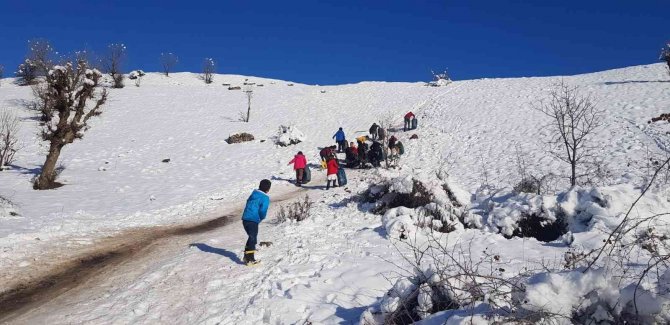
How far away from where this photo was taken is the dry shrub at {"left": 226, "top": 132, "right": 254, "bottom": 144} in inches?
1093

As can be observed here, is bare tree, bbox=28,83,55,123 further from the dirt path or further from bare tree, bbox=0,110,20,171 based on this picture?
the dirt path

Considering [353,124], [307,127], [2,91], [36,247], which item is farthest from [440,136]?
[2,91]

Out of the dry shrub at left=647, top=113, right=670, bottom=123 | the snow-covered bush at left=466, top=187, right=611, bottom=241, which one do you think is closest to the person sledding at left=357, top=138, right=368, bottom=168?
the snow-covered bush at left=466, top=187, right=611, bottom=241

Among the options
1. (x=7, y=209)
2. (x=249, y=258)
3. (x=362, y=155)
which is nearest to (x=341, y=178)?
(x=362, y=155)

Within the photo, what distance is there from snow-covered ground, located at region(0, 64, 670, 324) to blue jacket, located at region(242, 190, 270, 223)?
2.71 ft

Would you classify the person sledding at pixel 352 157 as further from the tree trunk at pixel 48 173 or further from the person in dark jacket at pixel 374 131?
the tree trunk at pixel 48 173

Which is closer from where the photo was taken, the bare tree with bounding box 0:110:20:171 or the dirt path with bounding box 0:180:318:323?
the dirt path with bounding box 0:180:318:323

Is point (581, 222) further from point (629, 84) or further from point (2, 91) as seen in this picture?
point (2, 91)

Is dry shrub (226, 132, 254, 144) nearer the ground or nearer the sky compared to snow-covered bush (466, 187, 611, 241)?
nearer the sky

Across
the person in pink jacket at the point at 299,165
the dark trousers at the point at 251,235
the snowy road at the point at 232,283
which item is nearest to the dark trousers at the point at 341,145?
the person in pink jacket at the point at 299,165

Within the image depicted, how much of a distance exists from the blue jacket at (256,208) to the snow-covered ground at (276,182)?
82 cm

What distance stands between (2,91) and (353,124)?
38.8m

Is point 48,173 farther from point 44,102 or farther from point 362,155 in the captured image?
point 362,155

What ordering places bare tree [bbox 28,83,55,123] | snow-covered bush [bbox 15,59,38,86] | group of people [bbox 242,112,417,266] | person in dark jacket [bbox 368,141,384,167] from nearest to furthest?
1. group of people [bbox 242,112,417,266]
2. bare tree [bbox 28,83,55,123]
3. person in dark jacket [bbox 368,141,384,167]
4. snow-covered bush [bbox 15,59,38,86]
